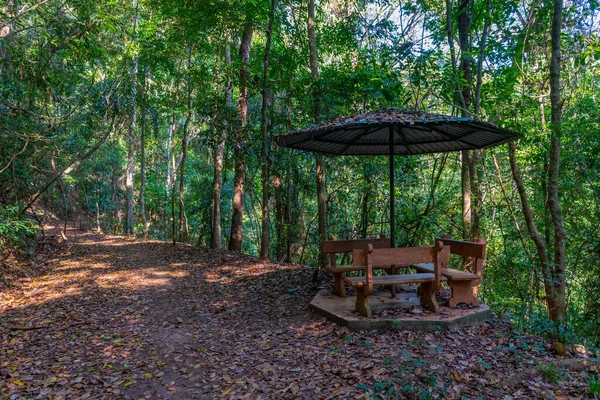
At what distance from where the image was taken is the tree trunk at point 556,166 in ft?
18.2

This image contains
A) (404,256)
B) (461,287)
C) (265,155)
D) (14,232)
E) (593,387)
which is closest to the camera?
(593,387)

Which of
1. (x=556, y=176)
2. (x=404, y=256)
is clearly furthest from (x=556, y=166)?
(x=404, y=256)

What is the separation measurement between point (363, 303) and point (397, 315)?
462 millimetres

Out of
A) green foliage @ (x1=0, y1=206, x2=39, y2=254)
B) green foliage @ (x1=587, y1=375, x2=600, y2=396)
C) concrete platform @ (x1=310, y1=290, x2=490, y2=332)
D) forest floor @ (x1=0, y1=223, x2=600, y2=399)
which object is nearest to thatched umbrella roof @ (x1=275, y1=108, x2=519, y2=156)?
concrete platform @ (x1=310, y1=290, x2=490, y2=332)

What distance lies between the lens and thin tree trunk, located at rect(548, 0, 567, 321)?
555 cm

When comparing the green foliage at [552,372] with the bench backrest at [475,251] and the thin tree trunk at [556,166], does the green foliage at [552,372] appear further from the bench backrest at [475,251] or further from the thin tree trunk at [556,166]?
the thin tree trunk at [556,166]

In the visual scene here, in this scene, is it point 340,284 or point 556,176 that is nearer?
point 556,176

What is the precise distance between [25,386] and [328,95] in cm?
748

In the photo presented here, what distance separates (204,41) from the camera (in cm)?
1170

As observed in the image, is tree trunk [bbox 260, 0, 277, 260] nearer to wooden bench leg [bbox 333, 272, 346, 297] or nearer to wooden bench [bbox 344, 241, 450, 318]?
wooden bench leg [bbox 333, 272, 346, 297]

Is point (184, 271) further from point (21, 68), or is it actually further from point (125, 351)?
point (21, 68)

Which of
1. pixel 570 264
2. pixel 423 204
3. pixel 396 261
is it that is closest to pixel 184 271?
pixel 396 261

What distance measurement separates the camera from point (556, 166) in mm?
5680

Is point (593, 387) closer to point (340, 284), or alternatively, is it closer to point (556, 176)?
point (340, 284)
